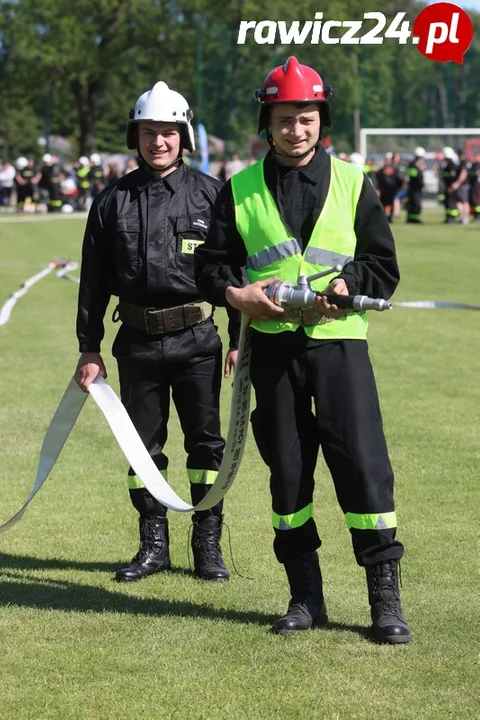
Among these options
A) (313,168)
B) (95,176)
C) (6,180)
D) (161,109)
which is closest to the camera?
(313,168)

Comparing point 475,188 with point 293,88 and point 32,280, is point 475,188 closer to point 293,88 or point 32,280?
point 32,280

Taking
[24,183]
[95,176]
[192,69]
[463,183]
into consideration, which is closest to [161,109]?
[463,183]

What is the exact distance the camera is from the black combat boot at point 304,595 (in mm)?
4809

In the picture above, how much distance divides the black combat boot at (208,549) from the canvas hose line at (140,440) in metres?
0.26

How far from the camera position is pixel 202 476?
5883 mm

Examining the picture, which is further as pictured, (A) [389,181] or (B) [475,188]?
(B) [475,188]

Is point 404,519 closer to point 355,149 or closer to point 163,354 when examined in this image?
point 163,354

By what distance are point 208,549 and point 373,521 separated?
4.39 feet

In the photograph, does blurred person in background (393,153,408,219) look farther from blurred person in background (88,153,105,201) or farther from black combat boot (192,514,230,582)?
black combat boot (192,514,230,582)

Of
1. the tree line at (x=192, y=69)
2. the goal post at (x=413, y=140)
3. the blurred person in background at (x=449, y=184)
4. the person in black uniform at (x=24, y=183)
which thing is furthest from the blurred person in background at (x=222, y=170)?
the blurred person in background at (x=449, y=184)

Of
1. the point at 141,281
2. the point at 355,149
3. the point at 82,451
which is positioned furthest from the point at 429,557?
the point at 355,149

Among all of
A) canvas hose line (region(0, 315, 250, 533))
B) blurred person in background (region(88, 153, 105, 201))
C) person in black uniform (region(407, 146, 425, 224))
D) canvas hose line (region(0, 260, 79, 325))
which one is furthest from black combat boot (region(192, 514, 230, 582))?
blurred person in background (region(88, 153, 105, 201))

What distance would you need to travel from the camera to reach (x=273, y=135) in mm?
4621

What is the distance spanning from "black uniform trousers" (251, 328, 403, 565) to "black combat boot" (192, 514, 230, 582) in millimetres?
1007
